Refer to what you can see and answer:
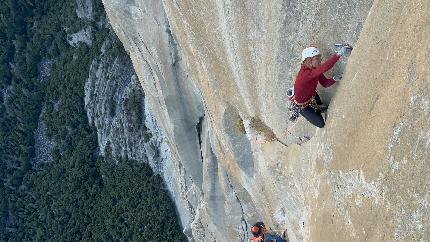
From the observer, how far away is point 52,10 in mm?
56969

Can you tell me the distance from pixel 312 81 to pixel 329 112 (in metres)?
1.04

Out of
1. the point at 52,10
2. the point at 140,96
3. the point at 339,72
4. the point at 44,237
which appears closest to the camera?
the point at 339,72

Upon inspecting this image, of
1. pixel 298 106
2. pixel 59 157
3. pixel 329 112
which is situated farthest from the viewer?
pixel 59 157

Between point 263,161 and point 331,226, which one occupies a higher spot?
point 263,161

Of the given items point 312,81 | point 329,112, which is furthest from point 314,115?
point 312,81

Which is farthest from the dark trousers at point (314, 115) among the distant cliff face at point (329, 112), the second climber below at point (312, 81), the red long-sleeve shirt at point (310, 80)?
the red long-sleeve shirt at point (310, 80)

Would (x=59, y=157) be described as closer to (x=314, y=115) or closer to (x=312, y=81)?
(x=314, y=115)

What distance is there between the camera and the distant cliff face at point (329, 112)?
26.0 ft

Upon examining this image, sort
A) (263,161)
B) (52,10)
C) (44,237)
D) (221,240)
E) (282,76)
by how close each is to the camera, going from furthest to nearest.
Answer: (52,10)
(44,237)
(221,240)
(263,161)
(282,76)

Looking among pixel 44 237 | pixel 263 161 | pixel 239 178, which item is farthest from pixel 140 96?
pixel 263 161

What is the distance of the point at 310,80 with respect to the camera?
10.1 meters

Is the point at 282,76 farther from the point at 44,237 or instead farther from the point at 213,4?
the point at 44,237

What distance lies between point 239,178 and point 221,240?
7.35 metres

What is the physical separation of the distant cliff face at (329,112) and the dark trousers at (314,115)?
17cm
